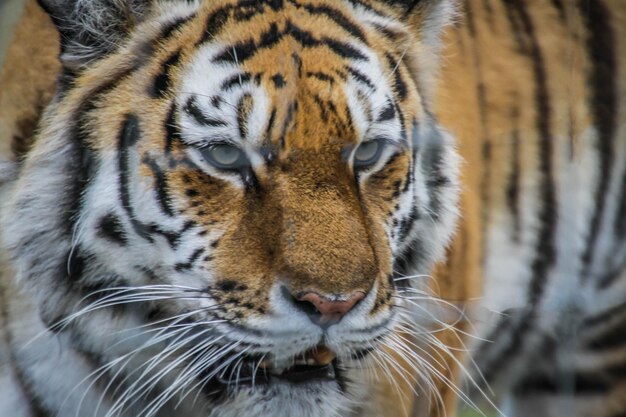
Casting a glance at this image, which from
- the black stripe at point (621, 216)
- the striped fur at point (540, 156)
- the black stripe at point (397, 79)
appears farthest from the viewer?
the black stripe at point (621, 216)

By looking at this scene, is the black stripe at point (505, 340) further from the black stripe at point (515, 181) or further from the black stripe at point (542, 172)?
the black stripe at point (515, 181)

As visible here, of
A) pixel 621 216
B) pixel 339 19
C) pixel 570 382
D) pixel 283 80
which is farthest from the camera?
pixel 570 382

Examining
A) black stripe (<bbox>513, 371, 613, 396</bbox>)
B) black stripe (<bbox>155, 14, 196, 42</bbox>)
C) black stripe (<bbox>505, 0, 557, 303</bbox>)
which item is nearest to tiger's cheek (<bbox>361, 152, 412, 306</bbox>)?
black stripe (<bbox>155, 14, 196, 42</bbox>)

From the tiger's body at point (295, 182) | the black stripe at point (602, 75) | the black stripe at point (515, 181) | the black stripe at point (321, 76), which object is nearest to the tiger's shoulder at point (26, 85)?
the tiger's body at point (295, 182)

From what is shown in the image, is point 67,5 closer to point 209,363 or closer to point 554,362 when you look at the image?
point 209,363

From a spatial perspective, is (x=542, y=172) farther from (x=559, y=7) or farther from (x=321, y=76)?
(x=321, y=76)

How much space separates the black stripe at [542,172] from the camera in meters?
1.79

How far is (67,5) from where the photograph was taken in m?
1.30

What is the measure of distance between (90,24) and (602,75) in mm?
959

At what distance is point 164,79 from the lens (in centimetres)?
134

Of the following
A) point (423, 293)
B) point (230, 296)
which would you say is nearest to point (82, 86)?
point (230, 296)

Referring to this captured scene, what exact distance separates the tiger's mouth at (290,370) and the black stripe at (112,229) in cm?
23

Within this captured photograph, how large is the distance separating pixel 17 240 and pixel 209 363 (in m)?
0.33

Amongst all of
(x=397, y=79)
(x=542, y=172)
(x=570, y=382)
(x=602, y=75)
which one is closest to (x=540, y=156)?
(x=542, y=172)
